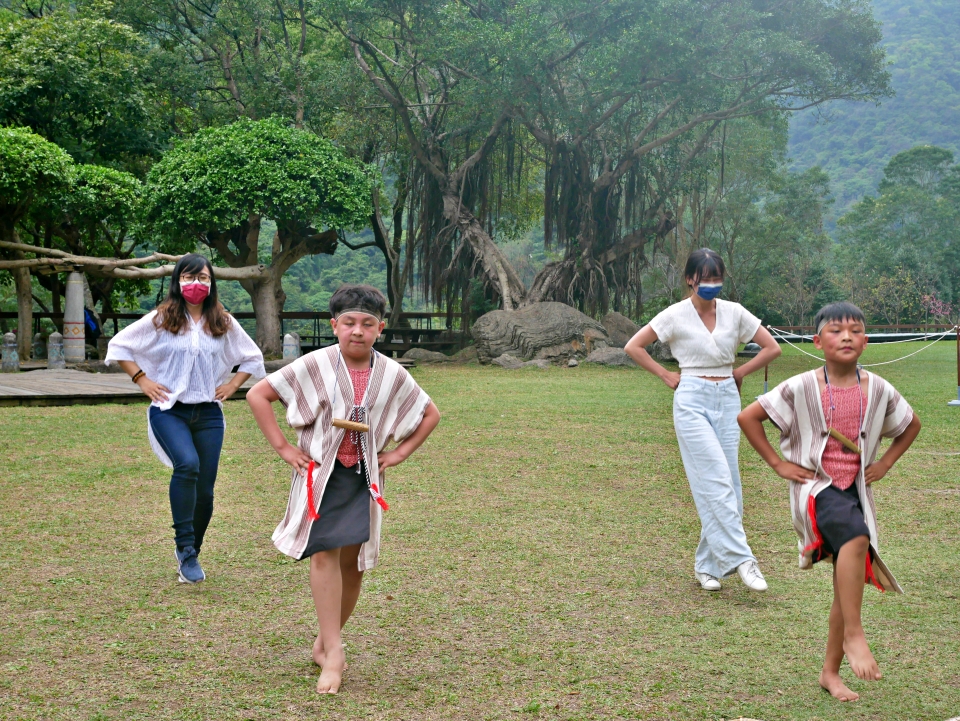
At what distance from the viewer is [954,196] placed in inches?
1901

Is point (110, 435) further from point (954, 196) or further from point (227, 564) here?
point (954, 196)

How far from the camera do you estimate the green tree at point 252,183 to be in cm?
2089

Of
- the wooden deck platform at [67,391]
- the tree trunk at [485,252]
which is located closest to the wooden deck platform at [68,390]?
the wooden deck platform at [67,391]

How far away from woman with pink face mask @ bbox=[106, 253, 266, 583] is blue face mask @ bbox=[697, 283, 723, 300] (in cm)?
205

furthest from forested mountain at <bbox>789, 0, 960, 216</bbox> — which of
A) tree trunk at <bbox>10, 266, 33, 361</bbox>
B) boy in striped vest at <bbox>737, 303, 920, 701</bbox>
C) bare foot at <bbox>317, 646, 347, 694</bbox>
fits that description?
bare foot at <bbox>317, 646, 347, 694</bbox>

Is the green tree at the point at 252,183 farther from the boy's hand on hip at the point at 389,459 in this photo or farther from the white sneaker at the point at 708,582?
the boy's hand on hip at the point at 389,459

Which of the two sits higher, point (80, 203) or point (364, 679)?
point (80, 203)

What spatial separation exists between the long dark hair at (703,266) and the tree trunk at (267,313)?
19.8 meters

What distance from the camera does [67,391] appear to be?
44.4 ft

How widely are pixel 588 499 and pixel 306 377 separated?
382 cm

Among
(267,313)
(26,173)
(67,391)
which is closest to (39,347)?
(267,313)

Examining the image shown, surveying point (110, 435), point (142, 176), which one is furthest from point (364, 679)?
point (142, 176)

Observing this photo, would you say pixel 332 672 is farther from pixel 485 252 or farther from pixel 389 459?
pixel 485 252

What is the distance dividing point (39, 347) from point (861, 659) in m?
23.5
